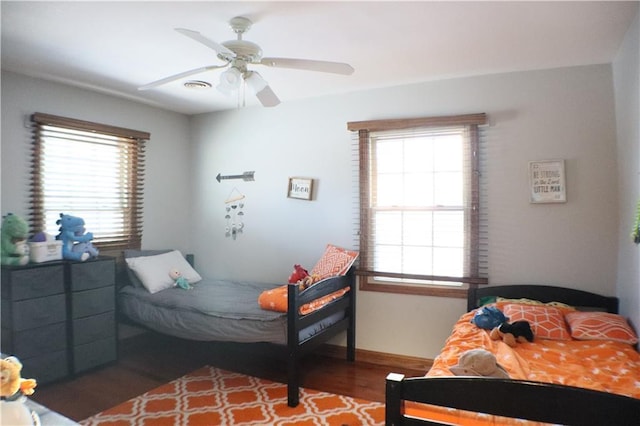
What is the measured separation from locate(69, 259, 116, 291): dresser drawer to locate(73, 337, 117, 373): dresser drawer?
461 millimetres

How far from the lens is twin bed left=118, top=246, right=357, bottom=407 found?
9.16 ft

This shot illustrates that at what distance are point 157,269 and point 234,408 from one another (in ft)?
5.34

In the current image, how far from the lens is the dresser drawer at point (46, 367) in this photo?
2.83m

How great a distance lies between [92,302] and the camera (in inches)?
127

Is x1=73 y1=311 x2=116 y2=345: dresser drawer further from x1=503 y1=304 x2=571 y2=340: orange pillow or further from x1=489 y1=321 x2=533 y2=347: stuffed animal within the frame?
x1=503 y1=304 x2=571 y2=340: orange pillow

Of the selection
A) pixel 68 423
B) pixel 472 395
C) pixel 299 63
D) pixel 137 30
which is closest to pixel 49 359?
pixel 68 423

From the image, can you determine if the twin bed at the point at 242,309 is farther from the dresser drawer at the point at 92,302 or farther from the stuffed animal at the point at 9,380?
the stuffed animal at the point at 9,380

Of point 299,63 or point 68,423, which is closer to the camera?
point 68,423

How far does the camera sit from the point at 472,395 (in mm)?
1326

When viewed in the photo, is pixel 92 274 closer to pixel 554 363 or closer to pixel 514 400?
pixel 514 400

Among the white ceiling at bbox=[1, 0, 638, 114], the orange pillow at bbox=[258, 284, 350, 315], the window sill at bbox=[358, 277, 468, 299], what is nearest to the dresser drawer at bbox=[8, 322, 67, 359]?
the orange pillow at bbox=[258, 284, 350, 315]

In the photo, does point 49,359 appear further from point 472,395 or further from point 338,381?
point 472,395

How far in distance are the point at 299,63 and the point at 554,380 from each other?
1.96 metres

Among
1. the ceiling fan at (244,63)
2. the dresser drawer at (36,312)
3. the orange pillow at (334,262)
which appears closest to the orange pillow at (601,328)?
the orange pillow at (334,262)
